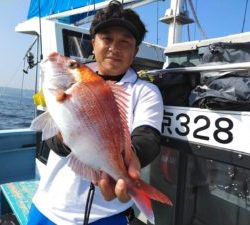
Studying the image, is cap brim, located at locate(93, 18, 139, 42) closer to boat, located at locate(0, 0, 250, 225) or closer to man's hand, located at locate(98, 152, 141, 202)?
boat, located at locate(0, 0, 250, 225)

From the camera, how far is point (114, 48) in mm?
2316

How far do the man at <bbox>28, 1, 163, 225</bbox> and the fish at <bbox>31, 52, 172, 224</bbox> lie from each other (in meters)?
0.43

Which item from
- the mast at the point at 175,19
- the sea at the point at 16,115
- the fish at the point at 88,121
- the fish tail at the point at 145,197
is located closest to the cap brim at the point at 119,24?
the fish at the point at 88,121

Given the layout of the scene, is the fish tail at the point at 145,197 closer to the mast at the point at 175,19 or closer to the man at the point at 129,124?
the man at the point at 129,124

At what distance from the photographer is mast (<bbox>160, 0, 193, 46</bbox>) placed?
19.2ft

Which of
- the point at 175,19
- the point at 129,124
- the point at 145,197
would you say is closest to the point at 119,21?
the point at 129,124

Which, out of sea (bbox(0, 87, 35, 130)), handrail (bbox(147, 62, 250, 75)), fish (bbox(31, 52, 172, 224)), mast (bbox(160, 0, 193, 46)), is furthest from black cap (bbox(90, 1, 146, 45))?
mast (bbox(160, 0, 193, 46))

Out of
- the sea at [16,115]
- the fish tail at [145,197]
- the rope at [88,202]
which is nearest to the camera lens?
the fish tail at [145,197]

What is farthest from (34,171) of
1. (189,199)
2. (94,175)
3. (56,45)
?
(94,175)

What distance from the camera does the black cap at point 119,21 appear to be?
7.68ft

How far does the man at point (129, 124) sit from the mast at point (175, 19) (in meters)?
3.48

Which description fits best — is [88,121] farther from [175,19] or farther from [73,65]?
[175,19]

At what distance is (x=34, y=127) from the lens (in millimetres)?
1786

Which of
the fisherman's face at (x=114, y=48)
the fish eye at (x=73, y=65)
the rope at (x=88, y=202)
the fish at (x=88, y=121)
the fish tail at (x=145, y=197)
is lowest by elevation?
the rope at (x=88, y=202)
